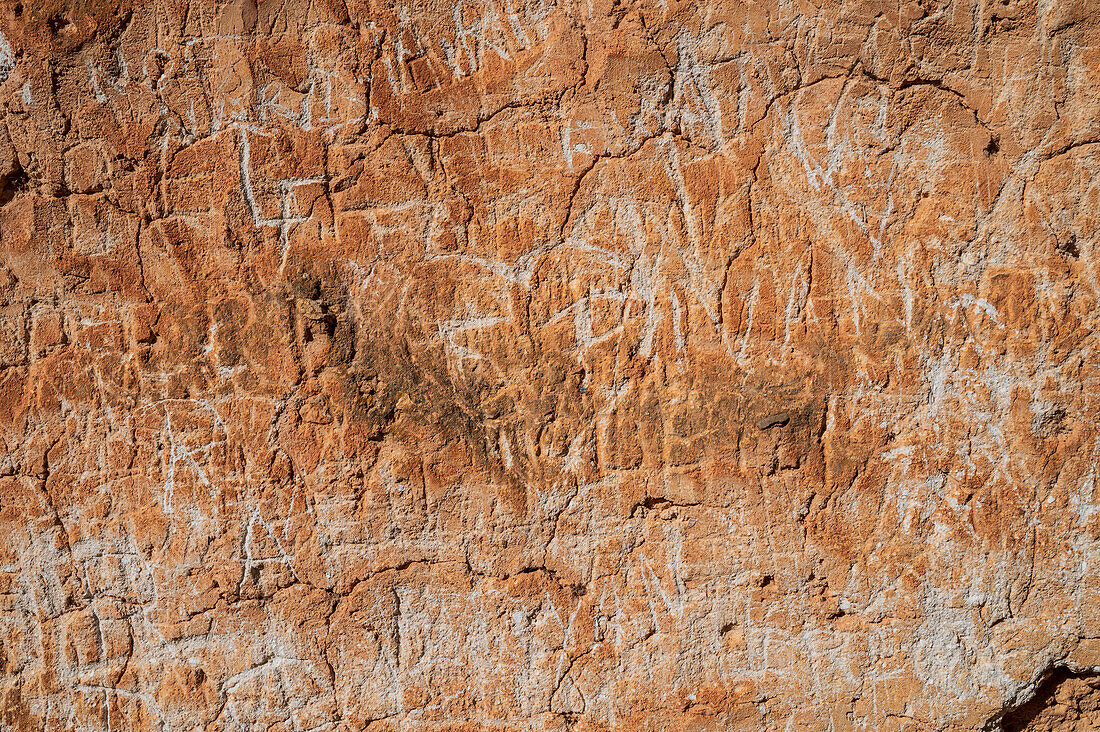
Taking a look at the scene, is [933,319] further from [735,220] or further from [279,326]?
[279,326]

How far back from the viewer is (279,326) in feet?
6.47

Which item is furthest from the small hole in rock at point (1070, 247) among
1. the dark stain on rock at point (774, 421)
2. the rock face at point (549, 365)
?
the dark stain on rock at point (774, 421)

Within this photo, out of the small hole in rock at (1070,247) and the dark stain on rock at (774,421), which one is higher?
the small hole in rock at (1070,247)

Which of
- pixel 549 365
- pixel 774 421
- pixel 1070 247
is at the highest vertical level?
pixel 1070 247

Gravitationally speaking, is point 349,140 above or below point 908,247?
above

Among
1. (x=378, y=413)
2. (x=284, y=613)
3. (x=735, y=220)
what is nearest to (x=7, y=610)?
(x=284, y=613)

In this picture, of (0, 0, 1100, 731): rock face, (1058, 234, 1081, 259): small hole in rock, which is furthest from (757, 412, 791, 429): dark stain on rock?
(1058, 234, 1081, 259): small hole in rock

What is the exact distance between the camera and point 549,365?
197 cm

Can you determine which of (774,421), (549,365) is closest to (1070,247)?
(774,421)

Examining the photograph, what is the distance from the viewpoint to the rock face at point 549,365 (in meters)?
1.91

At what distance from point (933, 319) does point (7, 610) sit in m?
2.71

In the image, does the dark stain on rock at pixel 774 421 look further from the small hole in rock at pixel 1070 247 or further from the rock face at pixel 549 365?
the small hole in rock at pixel 1070 247

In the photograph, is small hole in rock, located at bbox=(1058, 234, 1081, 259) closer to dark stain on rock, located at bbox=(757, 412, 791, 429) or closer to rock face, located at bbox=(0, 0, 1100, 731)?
rock face, located at bbox=(0, 0, 1100, 731)

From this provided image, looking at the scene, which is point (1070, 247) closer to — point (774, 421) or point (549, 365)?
point (774, 421)
